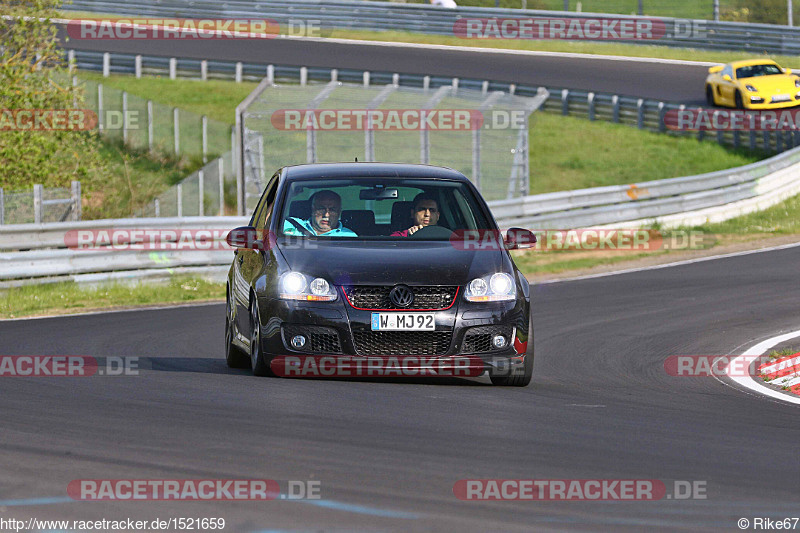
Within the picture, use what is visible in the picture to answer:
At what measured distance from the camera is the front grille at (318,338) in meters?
9.18

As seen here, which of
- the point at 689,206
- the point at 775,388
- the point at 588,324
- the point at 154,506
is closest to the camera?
the point at 154,506

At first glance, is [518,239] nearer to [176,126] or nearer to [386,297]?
[386,297]

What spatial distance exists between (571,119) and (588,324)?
24.5m

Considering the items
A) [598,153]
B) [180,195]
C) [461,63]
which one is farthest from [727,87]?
[180,195]

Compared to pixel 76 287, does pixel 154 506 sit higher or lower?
higher

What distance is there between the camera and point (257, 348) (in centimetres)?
962

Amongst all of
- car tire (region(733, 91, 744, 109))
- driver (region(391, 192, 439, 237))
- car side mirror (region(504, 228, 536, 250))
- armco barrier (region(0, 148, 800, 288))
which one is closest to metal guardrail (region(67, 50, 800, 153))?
car tire (region(733, 91, 744, 109))

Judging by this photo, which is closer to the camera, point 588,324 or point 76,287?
point 588,324

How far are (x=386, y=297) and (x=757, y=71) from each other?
27.4m

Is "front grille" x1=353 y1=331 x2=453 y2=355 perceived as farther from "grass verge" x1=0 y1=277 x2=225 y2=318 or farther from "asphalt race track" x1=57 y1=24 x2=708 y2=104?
"asphalt race track" x1=57 y1=24 x2=708 y2=104

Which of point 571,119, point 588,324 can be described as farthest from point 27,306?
point 571,119

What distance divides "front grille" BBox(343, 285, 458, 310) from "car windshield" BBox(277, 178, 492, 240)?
87 cm

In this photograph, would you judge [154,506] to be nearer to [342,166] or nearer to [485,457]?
[485,457]

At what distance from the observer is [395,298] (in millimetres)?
9102
